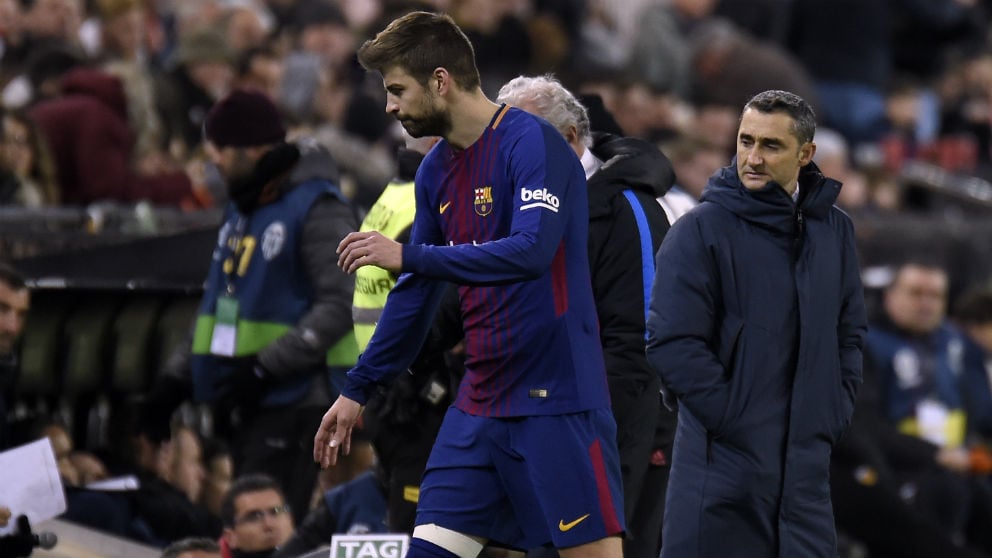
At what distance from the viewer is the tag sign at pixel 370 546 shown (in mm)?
7574

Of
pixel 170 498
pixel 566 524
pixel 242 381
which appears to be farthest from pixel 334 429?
pixel 170 498

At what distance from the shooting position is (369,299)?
816 cm

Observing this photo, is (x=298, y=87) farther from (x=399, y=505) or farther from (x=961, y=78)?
(x=961, y=78)

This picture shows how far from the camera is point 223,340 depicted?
9383 mm

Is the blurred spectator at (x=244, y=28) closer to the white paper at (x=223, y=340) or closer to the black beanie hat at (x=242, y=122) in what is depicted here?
the black beanie hat at (x=242, y=122)

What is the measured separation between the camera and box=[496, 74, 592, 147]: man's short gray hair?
295 inches

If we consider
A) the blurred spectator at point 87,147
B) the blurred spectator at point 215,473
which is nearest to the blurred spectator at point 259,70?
the blurred spectator at point 87,147

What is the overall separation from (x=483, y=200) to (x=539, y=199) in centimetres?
22

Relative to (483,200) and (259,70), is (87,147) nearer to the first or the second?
(259,70)

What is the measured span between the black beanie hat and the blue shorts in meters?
3.12

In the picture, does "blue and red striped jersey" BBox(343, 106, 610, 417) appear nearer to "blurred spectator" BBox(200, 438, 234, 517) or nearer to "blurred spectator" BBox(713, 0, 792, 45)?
"blurred spectator" BBox(200, 438, 234, 517)

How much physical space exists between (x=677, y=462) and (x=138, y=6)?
7681mm

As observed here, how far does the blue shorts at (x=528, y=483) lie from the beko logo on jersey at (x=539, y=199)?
0.64 meters

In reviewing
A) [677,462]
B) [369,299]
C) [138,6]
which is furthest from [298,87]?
[677,462]
